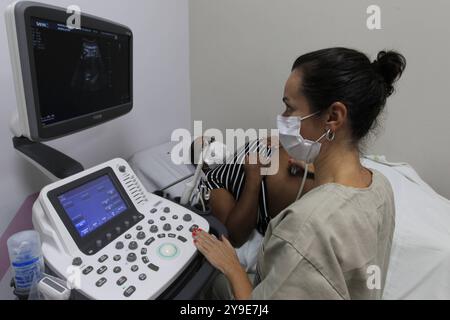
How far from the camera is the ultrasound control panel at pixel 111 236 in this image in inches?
27.7

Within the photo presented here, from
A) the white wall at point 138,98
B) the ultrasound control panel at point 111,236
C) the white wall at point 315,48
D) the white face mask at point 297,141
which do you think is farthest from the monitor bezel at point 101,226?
the white wall at point 315,48

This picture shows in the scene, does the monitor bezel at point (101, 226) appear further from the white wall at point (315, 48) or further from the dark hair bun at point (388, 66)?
the white wall at point (315, 48)

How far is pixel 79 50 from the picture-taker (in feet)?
2.72

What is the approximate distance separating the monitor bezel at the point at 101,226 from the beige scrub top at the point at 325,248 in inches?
16.7

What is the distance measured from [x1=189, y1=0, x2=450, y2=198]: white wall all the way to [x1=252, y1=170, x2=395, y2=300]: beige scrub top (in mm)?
975

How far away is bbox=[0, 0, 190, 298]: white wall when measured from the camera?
3.26ft

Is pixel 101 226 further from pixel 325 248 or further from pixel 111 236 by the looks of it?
pixel 325 248

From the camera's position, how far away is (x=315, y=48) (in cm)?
155

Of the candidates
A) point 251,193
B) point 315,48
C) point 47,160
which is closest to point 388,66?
point 251,193

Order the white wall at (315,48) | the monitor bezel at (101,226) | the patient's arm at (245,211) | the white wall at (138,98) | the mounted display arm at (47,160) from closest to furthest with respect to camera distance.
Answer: the monitor bezel at (101,226) < the mounted display arm at (47,160) < the white wall at (138,98) < the patient's arm at (245,211) < the white wall at (315,48)

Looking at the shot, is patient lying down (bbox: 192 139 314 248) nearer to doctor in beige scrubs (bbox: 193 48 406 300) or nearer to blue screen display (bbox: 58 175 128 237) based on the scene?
doctor in beige scrubs (bbox: 193 48 406 300)

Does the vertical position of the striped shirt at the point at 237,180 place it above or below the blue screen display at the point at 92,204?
below
